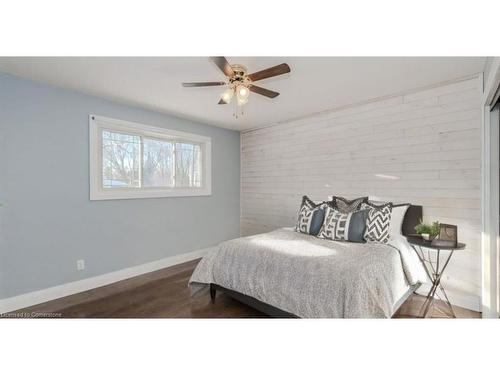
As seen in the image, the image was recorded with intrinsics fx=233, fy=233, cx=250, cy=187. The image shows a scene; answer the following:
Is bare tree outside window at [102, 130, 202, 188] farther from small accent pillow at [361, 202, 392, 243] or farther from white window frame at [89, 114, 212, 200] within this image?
small accent pillow at [361, 202, 392, 243]

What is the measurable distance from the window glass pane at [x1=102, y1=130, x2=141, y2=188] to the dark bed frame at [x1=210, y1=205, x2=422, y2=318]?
1970 mm

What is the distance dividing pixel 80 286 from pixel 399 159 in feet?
13.6

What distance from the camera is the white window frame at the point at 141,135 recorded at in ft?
9.59

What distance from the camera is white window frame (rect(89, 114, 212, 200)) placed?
292 cm

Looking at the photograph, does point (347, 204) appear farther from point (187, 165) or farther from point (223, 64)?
point (187, 165)

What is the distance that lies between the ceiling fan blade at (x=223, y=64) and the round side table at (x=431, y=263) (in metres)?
2.32

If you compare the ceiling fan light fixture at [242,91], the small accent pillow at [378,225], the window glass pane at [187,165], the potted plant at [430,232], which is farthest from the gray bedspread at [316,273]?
the window glass pane at [187,165]

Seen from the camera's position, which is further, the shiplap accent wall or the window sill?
the window sill

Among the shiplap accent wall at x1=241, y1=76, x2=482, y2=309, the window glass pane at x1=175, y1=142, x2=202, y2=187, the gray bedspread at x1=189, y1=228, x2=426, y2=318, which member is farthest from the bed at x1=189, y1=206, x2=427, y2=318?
the window glass pane at x1=175, y1=142, x2=202, y2=187

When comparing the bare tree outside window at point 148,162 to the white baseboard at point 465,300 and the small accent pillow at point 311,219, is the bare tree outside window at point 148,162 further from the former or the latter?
the white baseboard at point 465,300
